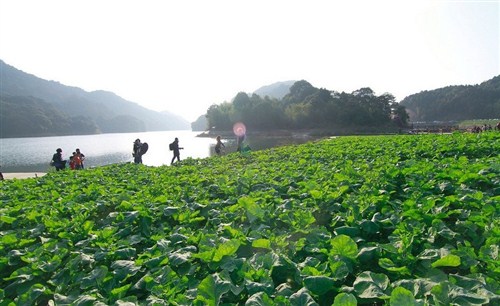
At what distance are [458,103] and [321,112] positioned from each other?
67710 mm

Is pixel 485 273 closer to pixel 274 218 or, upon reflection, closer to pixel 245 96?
pixel 274 218

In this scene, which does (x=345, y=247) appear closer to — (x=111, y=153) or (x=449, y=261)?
(x=449, y=261)

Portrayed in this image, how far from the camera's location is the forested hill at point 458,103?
401 ft

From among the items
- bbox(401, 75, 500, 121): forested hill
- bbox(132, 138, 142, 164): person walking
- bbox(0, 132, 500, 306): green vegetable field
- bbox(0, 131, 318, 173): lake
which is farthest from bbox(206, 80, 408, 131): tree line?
bbox(0, 132, 500, 306): green vegetable field

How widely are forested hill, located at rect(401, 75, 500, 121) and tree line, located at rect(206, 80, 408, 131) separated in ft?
129

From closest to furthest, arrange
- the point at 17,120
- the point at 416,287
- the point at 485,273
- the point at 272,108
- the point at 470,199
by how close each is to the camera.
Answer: the point at 416,287, the point at 485,273, the point at 470,199, the point at 272,108, the point at 17,120

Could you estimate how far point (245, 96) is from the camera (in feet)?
405

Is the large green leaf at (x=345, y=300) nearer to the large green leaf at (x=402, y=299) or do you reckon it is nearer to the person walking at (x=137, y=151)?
the large green leaf at (x=402, y=299)

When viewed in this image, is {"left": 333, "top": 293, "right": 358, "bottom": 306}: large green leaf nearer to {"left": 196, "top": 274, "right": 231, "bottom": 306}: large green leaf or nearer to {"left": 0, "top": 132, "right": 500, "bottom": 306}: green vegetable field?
{"left": 0, "top": 132, "right": 500, "bottom": 306}: green vegetable field

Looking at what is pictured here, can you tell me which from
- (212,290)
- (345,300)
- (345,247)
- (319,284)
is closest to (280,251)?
(345,247)

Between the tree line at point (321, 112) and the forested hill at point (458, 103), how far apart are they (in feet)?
129

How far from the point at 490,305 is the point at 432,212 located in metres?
1.65

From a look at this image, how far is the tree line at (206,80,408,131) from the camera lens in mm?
100500

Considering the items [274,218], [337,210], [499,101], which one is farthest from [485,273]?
[499,101]
